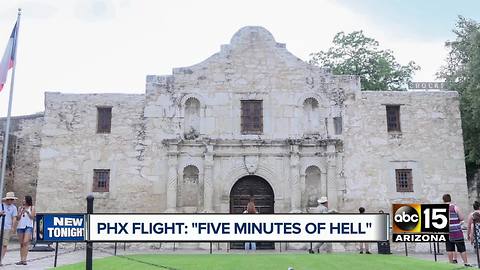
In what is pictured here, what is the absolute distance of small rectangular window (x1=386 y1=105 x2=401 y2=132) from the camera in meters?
18.3

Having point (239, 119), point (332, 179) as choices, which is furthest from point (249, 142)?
point (332, 179)

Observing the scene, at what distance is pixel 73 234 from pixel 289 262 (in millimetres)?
4929

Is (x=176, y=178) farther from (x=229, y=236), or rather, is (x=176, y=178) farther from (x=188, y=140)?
(x=229, y=236)

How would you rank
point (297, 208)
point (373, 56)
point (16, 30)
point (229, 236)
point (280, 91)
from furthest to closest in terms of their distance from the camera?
1. point (373, 56)
2. point (280, 91)
3. point (297, 208)
4. point (16, 30)
5. point (229, 236)

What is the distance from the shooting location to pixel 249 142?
1767 centimetres

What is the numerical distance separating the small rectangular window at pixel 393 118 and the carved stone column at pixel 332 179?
2.47 m

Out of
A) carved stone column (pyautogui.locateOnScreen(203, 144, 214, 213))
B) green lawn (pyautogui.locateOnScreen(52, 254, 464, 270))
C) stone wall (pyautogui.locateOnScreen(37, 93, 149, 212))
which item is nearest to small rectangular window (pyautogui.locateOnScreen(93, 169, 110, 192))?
stone wall (pyautogui.locateOnScreen(37, 93, 149, 212))

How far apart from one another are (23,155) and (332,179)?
43.9ft

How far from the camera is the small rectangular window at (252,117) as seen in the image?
18141mm

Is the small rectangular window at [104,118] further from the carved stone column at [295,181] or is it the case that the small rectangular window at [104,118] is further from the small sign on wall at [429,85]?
the small sign on wall at [429,85]

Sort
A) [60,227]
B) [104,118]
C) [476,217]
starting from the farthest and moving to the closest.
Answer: [104,118]
[476,217]
[60,227]

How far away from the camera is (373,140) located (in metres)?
18.0

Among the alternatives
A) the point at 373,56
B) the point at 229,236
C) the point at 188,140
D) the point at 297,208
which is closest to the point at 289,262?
the point at 229,236

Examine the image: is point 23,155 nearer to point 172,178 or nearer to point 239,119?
point 172,178
